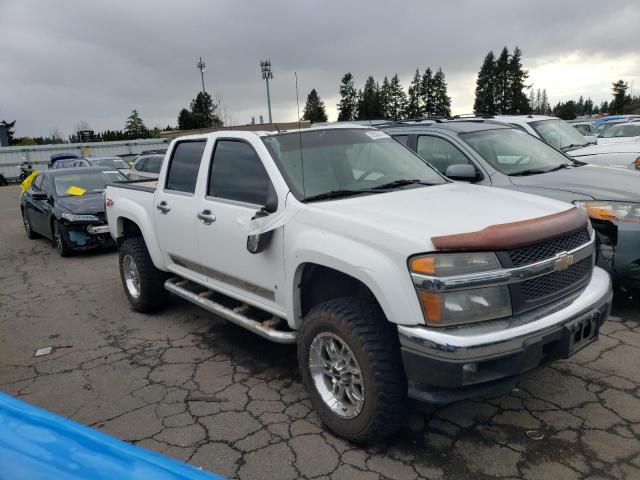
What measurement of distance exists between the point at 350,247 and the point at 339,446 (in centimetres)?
122

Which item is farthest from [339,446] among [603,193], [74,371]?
[603,193]

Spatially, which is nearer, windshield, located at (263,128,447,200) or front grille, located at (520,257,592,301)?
front grille, located at (520,257,592,301)

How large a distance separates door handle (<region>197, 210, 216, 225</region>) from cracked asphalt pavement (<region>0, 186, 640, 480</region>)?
1.23m

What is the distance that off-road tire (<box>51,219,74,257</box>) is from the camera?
8.93 metres

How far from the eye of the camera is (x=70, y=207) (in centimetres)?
918

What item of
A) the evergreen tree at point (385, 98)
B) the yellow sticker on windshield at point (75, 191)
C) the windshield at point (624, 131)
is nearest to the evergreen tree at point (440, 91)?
the evergreen tree at point (385, 98)

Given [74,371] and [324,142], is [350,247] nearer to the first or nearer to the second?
[324,142]

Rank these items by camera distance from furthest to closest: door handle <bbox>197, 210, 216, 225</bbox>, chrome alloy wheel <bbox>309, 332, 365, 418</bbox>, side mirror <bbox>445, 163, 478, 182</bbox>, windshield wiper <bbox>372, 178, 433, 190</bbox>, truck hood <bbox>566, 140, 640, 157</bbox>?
truck hood <bbox>566, 140, 640, 157</bbox> < side mirror <bbox>445, 163, 478, 182</bbox> < door handle <bbox>197, 210, 216, 225</bbox> < windshield wiper <bbox>372, 178, 433, 190</bbox> < chrome alloy wheel <bbox>309, 332, 365, 418</bbox>

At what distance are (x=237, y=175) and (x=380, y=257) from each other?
169cm

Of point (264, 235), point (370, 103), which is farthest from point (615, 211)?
point (370, 103)

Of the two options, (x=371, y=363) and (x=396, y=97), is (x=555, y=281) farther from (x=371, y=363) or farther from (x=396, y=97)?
(x=396, y=97)

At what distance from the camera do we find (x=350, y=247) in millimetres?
2891

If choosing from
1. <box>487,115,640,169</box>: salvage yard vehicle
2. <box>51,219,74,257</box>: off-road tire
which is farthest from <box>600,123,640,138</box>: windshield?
<box>51,219,74,257</box>: off-road tire

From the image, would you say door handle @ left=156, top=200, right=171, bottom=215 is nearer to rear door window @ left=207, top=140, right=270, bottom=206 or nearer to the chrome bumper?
rear door window @ left=207, top=140, right=270, bottom=206
